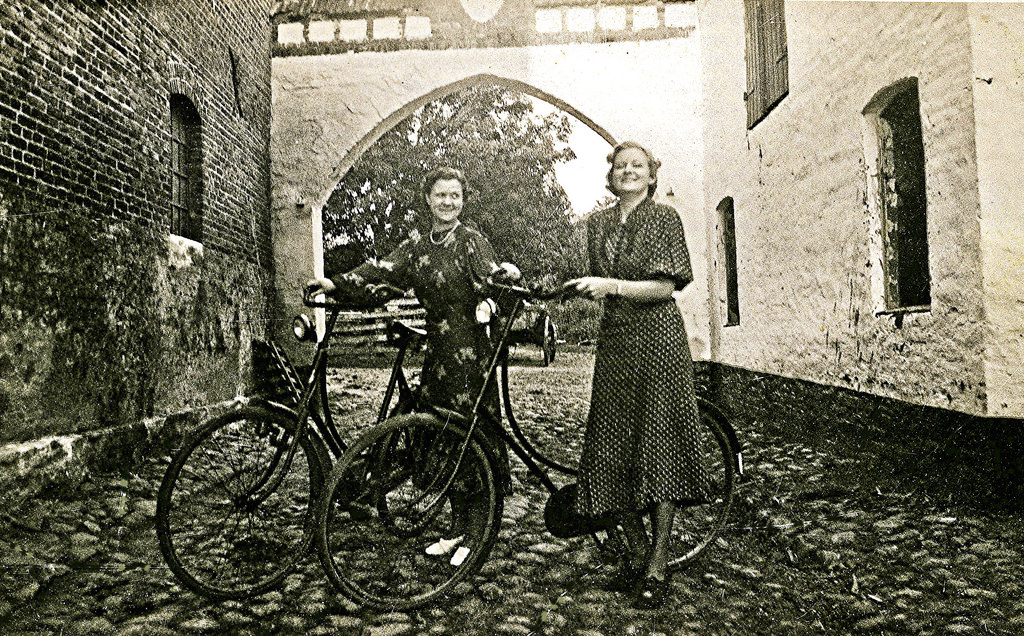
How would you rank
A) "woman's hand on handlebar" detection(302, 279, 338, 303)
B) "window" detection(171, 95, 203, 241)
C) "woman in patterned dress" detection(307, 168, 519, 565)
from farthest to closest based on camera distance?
1. "window" detection(171, 95, 203, 241)
2. "woman in patterned dress" detection(307, 168, 519, 565)
3. "woman's hand on handlebar" detection(302, 279, 338, 303)

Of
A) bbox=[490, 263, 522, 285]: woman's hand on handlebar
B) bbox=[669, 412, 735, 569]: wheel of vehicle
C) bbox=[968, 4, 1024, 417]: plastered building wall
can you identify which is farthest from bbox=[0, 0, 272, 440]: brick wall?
bbox=[968, 4, 1024, 417]: plastered building wall

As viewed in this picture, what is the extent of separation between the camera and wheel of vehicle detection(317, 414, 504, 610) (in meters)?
2.12

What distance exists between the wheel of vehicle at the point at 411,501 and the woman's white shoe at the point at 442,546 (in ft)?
0.16

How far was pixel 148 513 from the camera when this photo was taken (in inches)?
129

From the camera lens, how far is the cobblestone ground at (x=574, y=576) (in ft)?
6.97

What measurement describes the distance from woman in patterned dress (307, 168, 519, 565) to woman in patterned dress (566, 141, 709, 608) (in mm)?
519

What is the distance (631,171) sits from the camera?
7.48ft

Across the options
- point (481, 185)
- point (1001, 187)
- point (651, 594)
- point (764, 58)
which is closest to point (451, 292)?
point (481, 185)

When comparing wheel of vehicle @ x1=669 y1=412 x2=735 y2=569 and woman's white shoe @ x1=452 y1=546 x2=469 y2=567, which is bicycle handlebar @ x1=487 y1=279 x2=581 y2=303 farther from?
woman's white shoe @ x1=452 y1=546 x2=469 y2=567

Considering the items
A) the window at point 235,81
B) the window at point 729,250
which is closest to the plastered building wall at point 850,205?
the window at point 729,250

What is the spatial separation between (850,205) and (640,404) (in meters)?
2.86

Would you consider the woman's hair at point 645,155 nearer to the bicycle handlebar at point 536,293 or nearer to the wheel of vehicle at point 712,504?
the bicycle handlebar at point 536,293

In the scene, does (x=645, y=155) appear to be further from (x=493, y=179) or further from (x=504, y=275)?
(x=493, y=179)

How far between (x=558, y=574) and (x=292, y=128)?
354 cm
